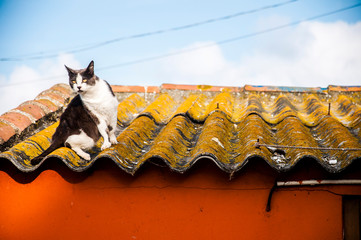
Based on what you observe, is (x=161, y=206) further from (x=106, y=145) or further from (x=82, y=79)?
(x=82, y=79)

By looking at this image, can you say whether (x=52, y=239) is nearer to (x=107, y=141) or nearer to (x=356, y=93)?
(x=107, y=141)

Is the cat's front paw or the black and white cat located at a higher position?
the black and white cat

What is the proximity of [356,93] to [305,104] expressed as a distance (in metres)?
0.94

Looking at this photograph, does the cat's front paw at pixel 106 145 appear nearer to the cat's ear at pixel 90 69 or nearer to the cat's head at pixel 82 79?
the cat's head at pixel 82 79

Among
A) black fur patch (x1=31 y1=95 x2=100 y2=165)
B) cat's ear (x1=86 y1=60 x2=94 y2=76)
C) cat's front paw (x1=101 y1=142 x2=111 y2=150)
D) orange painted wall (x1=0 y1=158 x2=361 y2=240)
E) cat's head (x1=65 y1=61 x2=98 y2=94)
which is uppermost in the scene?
cat's ear (x1=86 y1=60 x2=94 y2=76)

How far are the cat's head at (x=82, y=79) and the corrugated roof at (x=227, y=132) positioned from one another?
521mm

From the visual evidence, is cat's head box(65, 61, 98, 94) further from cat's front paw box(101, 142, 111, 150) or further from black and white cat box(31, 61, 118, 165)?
cat's front paw box(101, 142, 111, 150)

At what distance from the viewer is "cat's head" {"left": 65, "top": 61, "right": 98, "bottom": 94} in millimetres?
3393

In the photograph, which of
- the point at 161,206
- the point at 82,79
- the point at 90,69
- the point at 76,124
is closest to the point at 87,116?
the point at 76,124

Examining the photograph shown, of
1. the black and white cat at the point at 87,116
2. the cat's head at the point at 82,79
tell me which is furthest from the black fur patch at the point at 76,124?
the cat's head at the point at 82,79

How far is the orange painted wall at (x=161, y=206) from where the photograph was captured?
283cm

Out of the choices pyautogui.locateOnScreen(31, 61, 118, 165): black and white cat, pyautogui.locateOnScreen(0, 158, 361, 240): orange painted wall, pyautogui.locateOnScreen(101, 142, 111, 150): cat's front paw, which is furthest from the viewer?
pyautogui.locateOnScreen(31, 61, 118, 165): black and white cat

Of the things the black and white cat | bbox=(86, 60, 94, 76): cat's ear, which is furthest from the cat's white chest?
bbox=(86, 60, 94, 76): cat's ear

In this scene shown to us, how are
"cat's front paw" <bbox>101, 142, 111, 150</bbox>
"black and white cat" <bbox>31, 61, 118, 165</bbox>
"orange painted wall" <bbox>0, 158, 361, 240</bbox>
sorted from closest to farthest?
1. "orange painted wall" <bbox>0, 158, 361, 240</bbox>
2. "cat's front paw" <bbox>101, 142, 111, 150</bbox>
3. "black and white cat" <bbox>31, 61, 118, 165</bbox>
